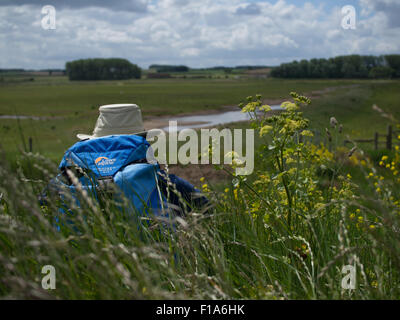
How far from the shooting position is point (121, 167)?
10.2 feet

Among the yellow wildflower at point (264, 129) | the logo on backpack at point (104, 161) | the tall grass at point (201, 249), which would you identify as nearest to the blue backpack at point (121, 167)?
the logo on backpack at point (104, 161)

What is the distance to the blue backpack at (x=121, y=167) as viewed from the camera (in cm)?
284

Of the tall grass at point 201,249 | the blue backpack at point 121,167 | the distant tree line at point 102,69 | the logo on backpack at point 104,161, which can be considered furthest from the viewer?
the distant tree line at point 102,69

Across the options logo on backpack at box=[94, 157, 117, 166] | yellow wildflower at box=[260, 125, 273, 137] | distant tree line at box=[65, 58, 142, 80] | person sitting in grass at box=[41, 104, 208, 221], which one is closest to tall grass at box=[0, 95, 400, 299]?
yellow wildflower at box=[260, 125, 273, 137]

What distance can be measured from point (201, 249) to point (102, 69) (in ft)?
496

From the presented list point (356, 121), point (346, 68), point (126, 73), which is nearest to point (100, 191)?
point (356, 121)

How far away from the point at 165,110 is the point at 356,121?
106ft

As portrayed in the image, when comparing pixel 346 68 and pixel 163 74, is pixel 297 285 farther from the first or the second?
pixel 163 74

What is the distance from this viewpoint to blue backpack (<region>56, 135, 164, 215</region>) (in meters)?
2.84

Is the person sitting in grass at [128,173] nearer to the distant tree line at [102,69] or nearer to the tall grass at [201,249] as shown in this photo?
the tall grass at [201,249]

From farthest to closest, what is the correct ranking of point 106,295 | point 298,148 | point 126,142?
point 126,142 < point 298,148 < point 106,295

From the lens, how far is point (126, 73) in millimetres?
151750

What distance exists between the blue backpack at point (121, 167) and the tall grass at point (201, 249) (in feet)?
0.80

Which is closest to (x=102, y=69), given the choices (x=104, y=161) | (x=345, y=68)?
(x=345, y=68)
